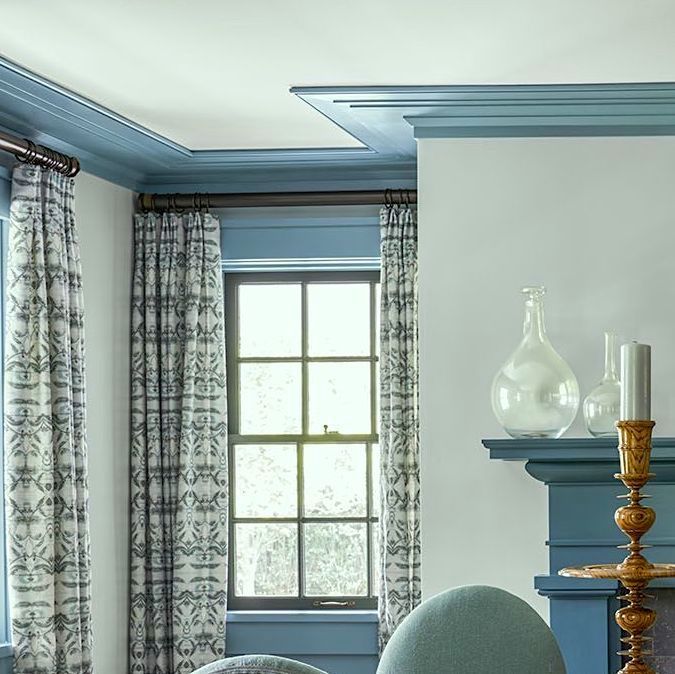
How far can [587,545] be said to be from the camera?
14.1 ft

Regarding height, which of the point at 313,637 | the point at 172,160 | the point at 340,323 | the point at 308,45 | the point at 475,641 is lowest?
the point at 313,637

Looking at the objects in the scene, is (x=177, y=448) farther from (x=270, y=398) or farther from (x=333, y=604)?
(x=333, y=604)

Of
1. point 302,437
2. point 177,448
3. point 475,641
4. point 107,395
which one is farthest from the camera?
point 302,437

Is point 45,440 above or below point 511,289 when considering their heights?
below

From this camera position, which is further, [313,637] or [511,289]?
[313,637]

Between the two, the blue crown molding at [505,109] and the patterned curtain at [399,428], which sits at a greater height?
the blue crown molding at [505,109]

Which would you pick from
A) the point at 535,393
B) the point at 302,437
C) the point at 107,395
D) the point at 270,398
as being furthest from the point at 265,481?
the point at 535,393

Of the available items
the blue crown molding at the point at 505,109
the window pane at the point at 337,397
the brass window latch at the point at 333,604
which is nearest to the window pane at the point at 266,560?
the brass window latch at the point at 333,604

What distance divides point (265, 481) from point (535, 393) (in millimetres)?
1979

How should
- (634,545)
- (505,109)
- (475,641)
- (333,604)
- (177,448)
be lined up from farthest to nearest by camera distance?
(333,604) < (177,448) < (505,109) < (475,641) < (634,545)

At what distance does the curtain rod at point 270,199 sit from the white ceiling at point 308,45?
3.11ft

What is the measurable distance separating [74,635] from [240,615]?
1079 millimetres

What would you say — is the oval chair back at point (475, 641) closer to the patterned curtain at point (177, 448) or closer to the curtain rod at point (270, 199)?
the patterned curtain at point (177, 448)

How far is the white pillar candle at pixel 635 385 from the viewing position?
2.30m
